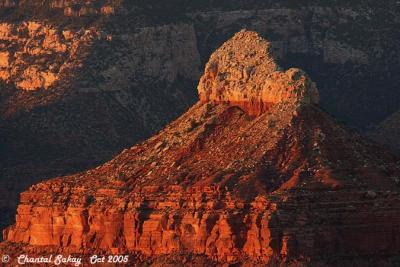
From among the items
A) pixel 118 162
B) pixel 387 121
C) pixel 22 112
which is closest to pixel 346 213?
pixel 118 162

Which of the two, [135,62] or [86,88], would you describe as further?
[135,62]

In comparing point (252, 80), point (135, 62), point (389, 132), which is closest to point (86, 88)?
point (135, 62)

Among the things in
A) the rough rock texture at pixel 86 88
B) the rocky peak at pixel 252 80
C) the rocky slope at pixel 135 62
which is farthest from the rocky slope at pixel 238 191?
the rough rock texture at pixel 86 88

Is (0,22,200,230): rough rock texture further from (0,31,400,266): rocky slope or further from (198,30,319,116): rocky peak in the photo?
(0,31,400,266): rocky slope

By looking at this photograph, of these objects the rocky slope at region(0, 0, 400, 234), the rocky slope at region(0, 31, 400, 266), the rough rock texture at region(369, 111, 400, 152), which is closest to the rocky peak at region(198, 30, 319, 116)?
the rocky slope at region(0, 31, 400, 266)

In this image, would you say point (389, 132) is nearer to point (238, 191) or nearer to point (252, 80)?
point (252, 80)

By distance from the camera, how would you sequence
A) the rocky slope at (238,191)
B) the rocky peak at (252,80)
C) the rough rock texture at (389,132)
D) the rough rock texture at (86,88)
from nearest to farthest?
the rocky slope at (238,191) → the rocky peak at (252,80) → the rough rock texture at (389,132) → the rough rock texture at (86,88)

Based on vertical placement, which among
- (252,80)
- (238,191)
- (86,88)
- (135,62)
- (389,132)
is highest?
(252,80)

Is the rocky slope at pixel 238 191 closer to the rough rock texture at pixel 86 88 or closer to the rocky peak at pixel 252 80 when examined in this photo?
the rocky peak at pixel 252 80
